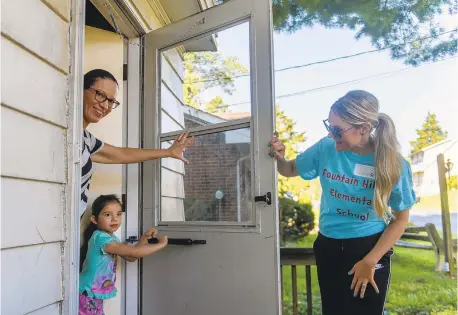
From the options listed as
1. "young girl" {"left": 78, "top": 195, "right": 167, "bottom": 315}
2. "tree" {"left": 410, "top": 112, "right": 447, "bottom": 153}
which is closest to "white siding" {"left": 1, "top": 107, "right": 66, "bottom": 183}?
"young girl" {"left": 78, "top": 195, "right": 167, "bottom": 315}

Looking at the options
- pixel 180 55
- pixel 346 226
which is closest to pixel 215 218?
pixel 346 226

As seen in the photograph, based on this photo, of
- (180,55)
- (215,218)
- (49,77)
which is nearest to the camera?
(49,77)

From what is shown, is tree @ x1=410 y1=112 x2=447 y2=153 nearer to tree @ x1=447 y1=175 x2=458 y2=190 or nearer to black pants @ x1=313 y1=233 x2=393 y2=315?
→ tree @ x1=447 y1=175 x2=458 y2=190

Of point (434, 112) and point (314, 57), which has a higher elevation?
point (314, 57)

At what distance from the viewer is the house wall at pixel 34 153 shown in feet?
3.09

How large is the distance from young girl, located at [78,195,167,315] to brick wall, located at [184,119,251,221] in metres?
0.31

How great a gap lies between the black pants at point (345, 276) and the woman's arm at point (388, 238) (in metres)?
0.05

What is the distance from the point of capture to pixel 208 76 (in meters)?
2.15

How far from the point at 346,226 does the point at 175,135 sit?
1152mm

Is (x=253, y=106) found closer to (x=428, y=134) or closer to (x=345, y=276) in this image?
(x=345, y=276)

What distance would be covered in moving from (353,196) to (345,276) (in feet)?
1.13

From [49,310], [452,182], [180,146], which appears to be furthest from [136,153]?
[452,182]

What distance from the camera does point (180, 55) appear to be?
7.29 ft

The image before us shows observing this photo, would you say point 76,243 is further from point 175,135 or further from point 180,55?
point 180,55
